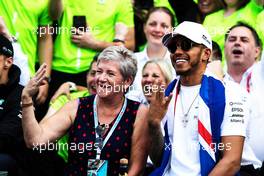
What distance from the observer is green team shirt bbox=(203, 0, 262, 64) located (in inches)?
331

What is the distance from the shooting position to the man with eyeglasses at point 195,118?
5809mm

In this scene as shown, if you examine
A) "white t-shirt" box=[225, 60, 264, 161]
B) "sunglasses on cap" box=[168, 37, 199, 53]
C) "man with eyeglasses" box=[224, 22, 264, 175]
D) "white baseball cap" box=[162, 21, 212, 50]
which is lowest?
"white t-shirt" box=[225, 60, 264, 161]

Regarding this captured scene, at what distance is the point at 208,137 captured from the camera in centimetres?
583

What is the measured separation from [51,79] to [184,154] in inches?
104

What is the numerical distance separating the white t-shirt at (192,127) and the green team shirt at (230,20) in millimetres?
2435

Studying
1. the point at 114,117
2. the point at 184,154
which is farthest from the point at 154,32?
the point at 184,154

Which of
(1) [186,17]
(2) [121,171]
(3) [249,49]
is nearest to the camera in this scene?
(2) [121,171]

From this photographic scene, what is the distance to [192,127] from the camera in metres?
5.91

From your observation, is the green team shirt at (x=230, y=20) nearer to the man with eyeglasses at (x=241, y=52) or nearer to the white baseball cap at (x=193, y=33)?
the man with eyeglasses at (x=241, y=52)

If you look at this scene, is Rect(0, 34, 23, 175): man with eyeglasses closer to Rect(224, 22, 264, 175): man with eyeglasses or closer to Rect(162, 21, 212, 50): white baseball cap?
Rect(162, 21, 212, 50): white baseball cap

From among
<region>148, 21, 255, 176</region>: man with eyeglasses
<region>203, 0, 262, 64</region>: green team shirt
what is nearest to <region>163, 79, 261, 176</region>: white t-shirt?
<region>148, 21, 255, 176</region>: man with eyeglasses

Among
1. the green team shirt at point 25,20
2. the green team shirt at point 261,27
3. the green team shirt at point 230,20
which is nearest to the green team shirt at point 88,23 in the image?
the green team shirt at point 25,20

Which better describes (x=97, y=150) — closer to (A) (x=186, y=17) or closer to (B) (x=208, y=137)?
(B) (x=208, y=137)

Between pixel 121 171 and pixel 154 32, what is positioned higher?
pixel 154 32
